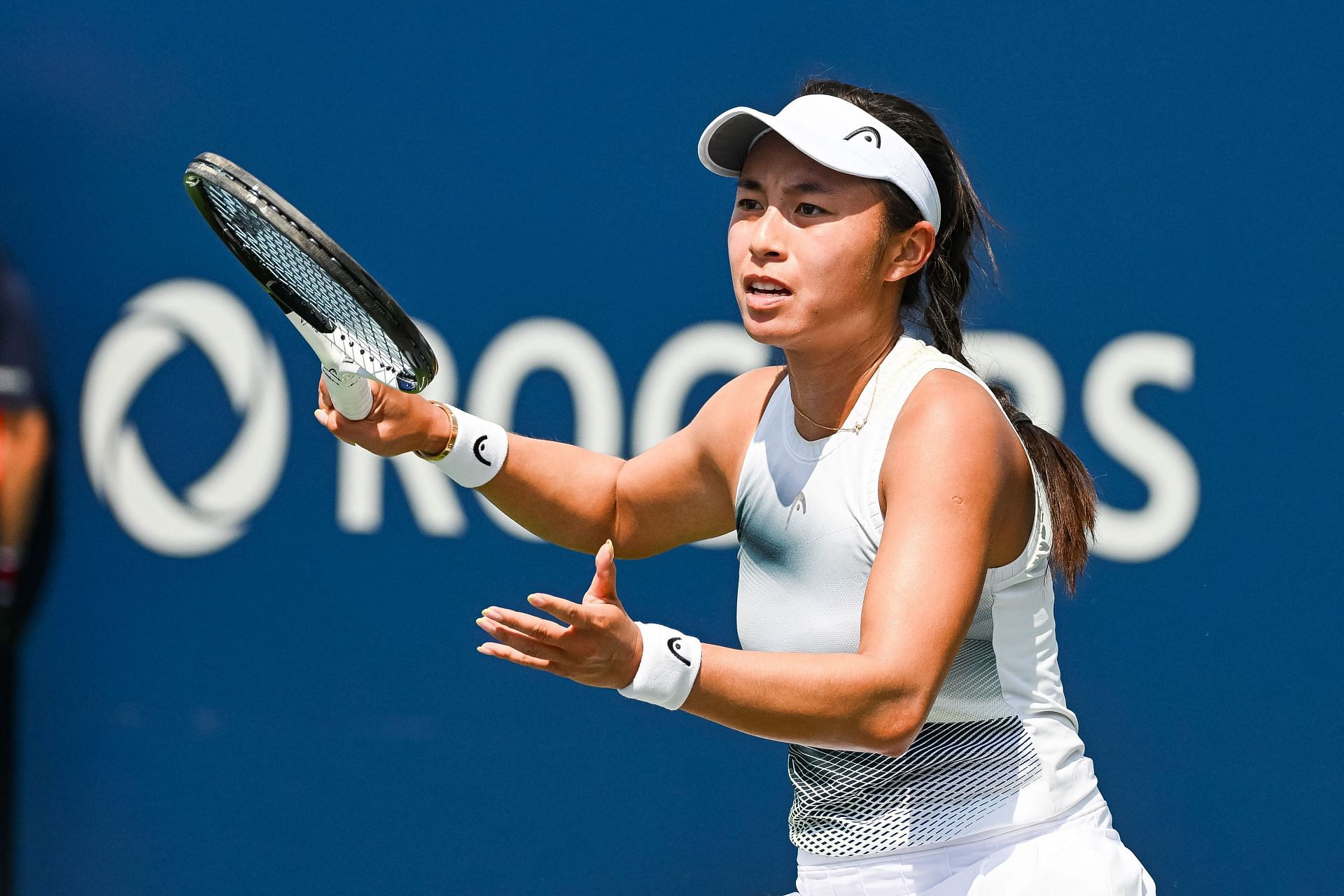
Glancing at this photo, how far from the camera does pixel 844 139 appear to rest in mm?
1737

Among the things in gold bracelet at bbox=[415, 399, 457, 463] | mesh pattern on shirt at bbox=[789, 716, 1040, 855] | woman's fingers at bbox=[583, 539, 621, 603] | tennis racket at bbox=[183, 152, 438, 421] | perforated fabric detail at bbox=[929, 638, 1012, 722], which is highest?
tennis racket at bbox=[183, 152, 438, 421]

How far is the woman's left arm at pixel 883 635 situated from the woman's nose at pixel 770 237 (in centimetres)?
27

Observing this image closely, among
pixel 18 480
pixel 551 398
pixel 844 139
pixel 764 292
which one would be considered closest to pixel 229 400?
pixel 18 480

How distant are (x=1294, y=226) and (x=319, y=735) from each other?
2034 millimetres

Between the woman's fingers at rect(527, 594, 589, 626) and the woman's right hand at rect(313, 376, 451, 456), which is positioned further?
the woman's right hand at rect(313, 376, 451, 456)

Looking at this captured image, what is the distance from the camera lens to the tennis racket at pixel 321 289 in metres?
1.79

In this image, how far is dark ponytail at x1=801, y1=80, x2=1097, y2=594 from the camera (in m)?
1.82

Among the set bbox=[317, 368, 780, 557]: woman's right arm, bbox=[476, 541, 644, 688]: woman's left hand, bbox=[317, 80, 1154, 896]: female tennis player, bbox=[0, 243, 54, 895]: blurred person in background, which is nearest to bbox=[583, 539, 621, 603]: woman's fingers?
bbox=[476, 541, 644, 688]: woman's left hand

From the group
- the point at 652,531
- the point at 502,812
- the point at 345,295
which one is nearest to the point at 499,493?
the point at 652,531

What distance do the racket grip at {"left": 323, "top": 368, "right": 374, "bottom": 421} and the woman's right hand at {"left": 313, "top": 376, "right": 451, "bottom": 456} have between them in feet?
0.05

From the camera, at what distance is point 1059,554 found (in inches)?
72.0

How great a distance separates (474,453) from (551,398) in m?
0.72

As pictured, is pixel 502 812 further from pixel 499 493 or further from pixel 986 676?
pixel 986 676

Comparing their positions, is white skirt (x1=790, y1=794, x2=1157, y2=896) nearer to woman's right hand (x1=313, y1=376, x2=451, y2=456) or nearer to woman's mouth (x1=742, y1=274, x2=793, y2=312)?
woman's mouth (x1=742, y1=274, x2=793, y2=312)
